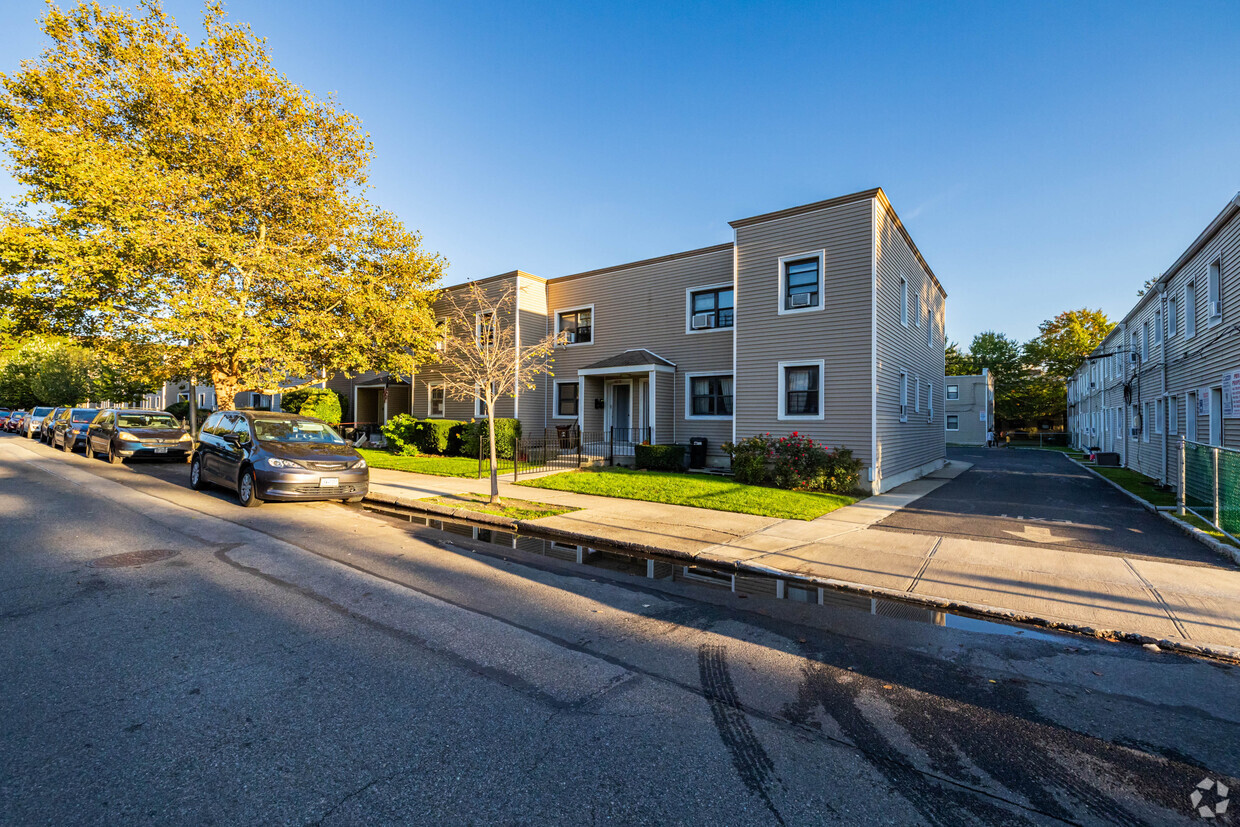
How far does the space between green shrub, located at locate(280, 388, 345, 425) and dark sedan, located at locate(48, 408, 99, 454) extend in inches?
254

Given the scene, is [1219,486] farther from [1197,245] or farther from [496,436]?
[496,436]

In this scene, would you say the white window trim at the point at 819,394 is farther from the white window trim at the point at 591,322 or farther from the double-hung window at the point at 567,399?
the double-hung window at the point at 567,399

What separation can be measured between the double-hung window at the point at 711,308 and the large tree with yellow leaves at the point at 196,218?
10413mm

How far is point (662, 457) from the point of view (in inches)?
649

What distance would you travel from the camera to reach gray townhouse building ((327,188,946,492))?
1417 centimetres

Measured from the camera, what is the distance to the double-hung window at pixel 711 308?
17734 millimetres

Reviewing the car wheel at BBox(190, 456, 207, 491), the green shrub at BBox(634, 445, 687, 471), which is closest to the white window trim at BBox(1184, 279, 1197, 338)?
the green shrub at BBox(634, 445, 687, 471)

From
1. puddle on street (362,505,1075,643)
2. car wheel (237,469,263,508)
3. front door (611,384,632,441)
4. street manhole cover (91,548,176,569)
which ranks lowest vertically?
puddle on street (362,505,1075,643)

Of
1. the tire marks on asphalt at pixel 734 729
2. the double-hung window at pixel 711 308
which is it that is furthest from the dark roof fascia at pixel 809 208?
the tire marks on asphalt at pixel 734 729

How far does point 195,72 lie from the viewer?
17.2 meters

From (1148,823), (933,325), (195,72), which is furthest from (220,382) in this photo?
(933,325)

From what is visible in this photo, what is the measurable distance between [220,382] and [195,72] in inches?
395

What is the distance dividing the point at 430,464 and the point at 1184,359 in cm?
2226

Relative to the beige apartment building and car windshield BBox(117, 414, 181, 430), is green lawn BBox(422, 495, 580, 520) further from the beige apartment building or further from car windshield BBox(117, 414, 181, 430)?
the beige apartment building
